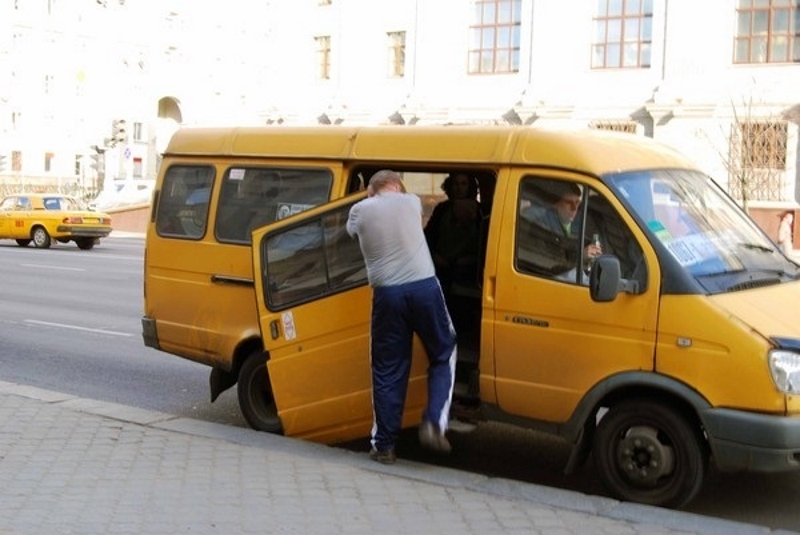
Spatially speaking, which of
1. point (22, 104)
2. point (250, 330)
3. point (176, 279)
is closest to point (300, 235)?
point (250, 330)

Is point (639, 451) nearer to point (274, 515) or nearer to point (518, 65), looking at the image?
point (274, 515)

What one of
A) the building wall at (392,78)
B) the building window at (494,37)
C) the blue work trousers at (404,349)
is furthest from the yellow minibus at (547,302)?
the building window at (494,37)

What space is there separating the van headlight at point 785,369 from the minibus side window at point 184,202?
4.53 m

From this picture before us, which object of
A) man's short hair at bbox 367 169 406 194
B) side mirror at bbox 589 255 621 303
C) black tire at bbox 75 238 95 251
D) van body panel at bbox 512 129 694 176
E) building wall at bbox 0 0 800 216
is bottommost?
black tire at bbox 75 238 95 251

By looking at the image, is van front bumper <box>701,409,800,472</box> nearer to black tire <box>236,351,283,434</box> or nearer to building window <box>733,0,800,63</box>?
black tire <box>236,351,283,434</box>

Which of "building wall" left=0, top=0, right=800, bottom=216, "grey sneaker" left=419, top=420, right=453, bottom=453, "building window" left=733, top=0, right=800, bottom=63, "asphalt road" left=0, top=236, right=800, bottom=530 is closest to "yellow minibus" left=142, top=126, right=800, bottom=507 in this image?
"grey sneaker" left=419, top=420, right=453, bottom=453

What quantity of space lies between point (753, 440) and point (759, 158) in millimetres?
32203

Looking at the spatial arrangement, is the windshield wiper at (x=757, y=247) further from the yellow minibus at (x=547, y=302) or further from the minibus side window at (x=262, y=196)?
the minibus side window at (x=262, y=196)

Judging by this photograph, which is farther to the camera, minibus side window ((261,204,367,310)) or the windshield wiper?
minibus side window ((261,204,367,310))

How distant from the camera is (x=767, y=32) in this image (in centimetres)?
3638

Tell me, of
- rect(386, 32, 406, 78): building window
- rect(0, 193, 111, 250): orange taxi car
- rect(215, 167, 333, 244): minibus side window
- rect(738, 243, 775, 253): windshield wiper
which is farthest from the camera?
rect(386, 32, 406, 78): building window

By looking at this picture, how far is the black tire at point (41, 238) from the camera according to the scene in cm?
3241

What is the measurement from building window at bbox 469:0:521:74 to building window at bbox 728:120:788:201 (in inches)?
355

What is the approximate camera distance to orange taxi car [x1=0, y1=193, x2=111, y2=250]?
31891mm
